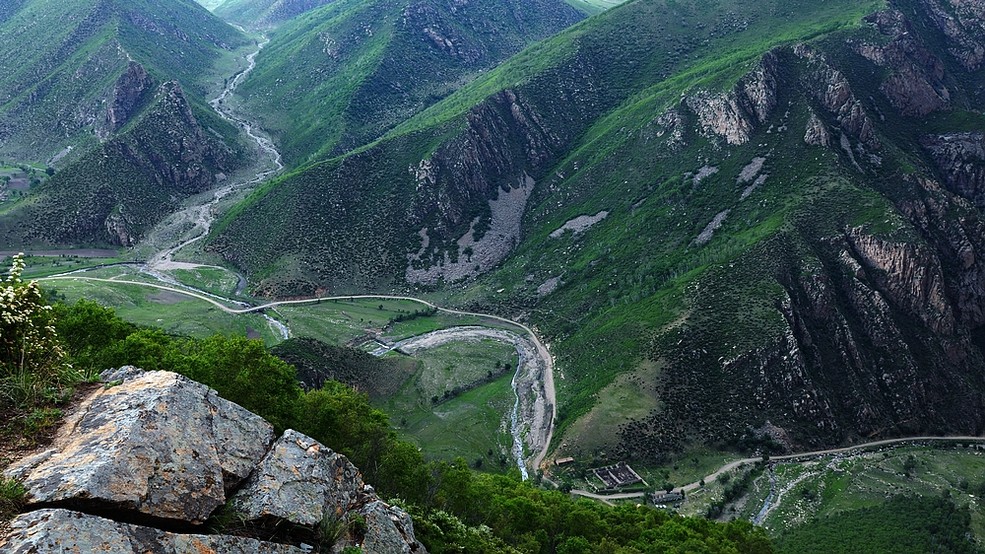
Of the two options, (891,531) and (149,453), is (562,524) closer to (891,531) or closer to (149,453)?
(149,453)

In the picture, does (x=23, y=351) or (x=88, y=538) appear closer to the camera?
(x=88, y=538)

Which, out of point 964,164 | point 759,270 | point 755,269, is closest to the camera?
point 759,270

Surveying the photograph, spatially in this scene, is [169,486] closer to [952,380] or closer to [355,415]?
[355,415]

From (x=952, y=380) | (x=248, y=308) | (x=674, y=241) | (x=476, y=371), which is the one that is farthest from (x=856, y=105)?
(x=248, y=308)

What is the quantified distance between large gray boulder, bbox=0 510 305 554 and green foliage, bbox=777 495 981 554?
9221cm

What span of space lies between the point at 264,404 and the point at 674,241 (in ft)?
461

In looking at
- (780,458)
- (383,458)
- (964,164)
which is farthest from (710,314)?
(964,164)

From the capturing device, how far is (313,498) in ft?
83.6

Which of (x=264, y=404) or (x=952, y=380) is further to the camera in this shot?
(x=952, y=380)

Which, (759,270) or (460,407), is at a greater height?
(460,407)

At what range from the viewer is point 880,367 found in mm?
140000

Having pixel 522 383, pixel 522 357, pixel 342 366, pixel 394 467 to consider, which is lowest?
pixel 522 383

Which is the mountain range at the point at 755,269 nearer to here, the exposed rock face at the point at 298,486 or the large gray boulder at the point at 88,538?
the exposed rock face at the point at 298,486

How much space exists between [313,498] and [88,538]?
8.52m
